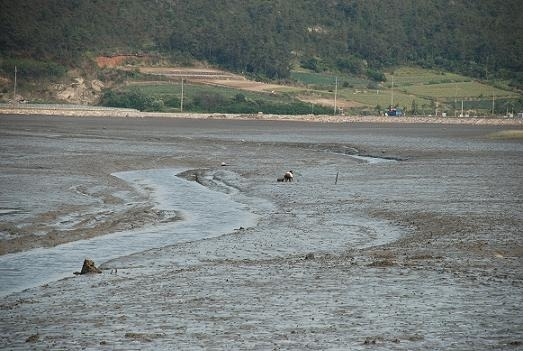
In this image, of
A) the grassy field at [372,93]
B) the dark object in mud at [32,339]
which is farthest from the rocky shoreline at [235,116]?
the dark object in mud at [32,339]

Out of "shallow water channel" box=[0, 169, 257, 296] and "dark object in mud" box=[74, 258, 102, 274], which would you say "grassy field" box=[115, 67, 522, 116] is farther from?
"dark object in mud" box=[74, 258, 102, 274]

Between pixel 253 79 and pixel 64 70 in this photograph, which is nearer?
pixel 64 70

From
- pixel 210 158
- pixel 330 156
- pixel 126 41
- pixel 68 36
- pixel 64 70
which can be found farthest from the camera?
pixel 126 41

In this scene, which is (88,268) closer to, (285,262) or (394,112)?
(285,262)

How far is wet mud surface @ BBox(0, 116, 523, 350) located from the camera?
Result: 12273mm

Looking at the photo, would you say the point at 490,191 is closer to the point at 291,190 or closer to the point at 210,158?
the point at 291,190

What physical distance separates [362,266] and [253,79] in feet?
397

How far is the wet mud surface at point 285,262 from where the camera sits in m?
12.3

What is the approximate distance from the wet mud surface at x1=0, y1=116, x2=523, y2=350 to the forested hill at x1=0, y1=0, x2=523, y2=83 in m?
91.2

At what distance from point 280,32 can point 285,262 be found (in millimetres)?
144697

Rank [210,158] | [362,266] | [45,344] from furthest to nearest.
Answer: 1. [210,158]
2. [362,266]
3. [45,344]

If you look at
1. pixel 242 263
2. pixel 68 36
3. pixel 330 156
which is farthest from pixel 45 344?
pixel 68 36

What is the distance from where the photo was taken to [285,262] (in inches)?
712

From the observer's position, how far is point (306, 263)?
17.9 meters
